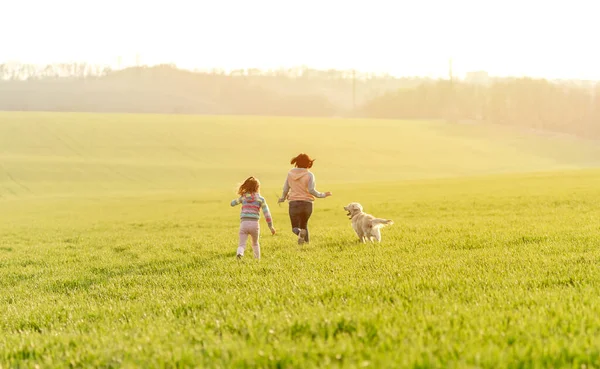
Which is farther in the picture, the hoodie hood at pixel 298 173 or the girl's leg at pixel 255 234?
the hoodie hood at pixel 298 173

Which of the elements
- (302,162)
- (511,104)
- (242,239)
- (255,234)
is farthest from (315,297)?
(511,104)

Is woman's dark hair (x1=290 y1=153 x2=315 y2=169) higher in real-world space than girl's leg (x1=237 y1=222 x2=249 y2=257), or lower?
higher

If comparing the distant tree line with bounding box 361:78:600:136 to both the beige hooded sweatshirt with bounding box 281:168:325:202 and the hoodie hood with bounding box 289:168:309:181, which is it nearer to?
the beige hooded sweatshirt with bounding box 281:168:325:202

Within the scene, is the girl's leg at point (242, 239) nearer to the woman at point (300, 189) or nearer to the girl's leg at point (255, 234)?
the girl's leg at point (255, 234)

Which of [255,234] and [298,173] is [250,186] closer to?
[255,234]

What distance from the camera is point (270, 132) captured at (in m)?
105

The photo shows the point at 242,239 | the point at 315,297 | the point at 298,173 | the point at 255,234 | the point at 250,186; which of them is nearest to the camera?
the point at 315,297

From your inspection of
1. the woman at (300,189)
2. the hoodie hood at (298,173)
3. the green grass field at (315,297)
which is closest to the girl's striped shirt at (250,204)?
the green grass field at (315,297)

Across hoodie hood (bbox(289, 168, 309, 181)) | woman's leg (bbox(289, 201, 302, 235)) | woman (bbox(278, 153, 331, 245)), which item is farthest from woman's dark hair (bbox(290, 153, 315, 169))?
woman's leg (bbox(289, 201, 302, 235))

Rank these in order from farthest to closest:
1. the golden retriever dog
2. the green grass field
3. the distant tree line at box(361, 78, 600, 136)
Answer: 1. the distant tree line at box(361, 78, 600, 136)
2. the golden retriever dog
3. the green grass field

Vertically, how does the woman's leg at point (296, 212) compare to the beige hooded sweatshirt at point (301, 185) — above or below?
below

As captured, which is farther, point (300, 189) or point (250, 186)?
point (300, 189)

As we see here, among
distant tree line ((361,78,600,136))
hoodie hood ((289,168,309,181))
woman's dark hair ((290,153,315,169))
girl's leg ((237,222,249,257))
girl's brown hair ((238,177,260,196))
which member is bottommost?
girl's leg ((237,222,249,257))

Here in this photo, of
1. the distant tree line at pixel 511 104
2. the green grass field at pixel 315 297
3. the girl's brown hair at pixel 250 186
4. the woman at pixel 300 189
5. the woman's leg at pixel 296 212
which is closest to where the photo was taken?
the green grass field at pixel 315 297
